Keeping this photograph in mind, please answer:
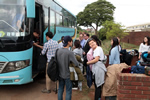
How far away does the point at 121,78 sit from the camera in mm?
3221

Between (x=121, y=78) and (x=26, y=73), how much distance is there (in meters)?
2.73

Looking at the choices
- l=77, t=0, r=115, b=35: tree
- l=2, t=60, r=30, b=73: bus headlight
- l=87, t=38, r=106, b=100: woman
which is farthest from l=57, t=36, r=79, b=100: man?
l=77, t=0, r=115, b=35: tree

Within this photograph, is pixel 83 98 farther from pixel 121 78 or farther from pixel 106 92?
pixel 121 78

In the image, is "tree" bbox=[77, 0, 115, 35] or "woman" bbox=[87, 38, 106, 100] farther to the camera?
"tree" bbox=[77, 0, 115, 35]

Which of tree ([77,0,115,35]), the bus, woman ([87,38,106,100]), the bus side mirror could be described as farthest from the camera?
tree ([77,0,115,35])

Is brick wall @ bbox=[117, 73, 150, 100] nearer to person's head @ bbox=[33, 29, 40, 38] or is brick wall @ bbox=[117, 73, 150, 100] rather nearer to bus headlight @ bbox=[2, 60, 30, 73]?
bus headlight @ bbox=[2, 60, 30, 73]

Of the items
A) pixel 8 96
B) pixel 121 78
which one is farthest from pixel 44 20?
pixel 121 78

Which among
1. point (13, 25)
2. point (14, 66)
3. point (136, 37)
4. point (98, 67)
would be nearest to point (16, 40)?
point (13, 25)

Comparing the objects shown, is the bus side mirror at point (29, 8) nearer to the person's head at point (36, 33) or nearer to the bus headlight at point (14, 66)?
the person's head at point (36, 33)

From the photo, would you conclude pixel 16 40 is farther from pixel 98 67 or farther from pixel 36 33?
pixel 98 67

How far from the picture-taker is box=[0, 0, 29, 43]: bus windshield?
4430 mm

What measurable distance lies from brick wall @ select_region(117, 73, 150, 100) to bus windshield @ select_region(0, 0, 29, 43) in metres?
2.92

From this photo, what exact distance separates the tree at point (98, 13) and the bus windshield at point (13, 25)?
134 ft

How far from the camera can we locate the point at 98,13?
44562mm
